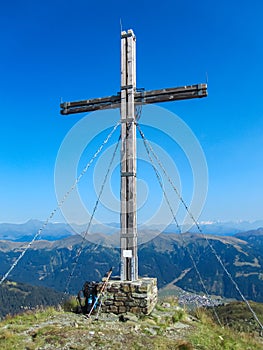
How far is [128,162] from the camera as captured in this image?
1376cm

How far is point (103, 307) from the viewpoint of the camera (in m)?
12.5

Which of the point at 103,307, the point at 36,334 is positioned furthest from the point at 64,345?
the point at 103,307

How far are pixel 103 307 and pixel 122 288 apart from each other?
1.00 m

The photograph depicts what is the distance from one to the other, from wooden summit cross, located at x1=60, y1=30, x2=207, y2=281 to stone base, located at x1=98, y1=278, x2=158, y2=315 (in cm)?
66

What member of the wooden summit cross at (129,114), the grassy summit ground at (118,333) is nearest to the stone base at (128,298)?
the grassy summit ground at (118,333)

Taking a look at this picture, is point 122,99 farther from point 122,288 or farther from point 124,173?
point 122,288

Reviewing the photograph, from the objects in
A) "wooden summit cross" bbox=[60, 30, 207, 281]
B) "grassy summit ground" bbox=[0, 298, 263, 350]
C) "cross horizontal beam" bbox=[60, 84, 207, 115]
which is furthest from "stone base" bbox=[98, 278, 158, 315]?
"cross horizontal beam" bbox=[60, 84, 207, 115]

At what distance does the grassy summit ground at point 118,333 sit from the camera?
8.98m

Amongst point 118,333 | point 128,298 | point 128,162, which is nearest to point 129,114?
point 128,162

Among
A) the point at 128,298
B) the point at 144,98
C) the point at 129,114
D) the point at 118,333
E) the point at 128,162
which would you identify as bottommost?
the point at 118,333

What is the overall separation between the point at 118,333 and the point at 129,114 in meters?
8.35

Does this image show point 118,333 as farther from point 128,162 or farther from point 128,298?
point 128,162

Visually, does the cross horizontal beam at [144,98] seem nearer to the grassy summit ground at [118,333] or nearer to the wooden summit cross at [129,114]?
the wooden summit cross at [129,114]

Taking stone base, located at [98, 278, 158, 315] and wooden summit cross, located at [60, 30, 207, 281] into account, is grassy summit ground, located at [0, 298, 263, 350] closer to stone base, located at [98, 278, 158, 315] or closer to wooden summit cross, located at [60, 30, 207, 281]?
stone base, located at [98, 278, 158, 315]
